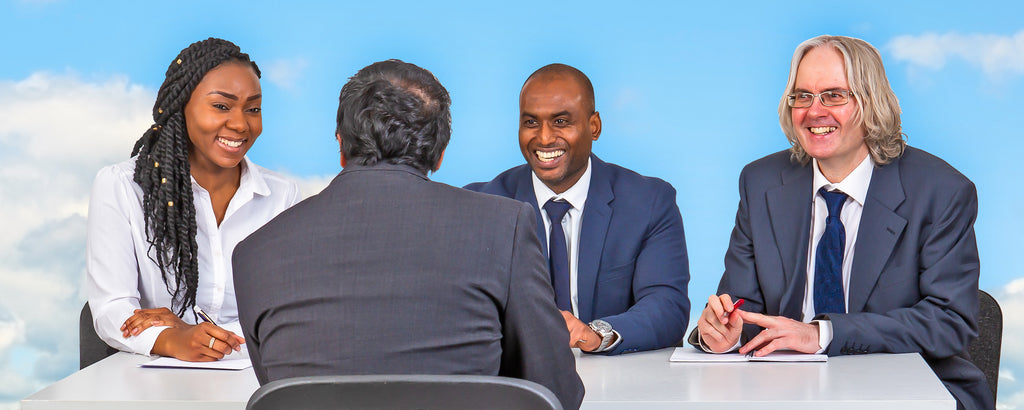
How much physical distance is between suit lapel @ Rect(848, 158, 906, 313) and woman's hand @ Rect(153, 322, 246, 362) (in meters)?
1.65

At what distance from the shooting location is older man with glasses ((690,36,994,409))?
8.36ft

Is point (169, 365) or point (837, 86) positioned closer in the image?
Result: point (169, 365)

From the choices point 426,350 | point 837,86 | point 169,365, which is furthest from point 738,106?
point 426,350

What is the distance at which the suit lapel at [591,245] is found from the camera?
314cm

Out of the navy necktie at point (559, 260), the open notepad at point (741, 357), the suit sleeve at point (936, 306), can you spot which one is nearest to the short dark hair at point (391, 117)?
the open notepad at point (741, 357)

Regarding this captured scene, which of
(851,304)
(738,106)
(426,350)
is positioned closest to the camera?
(426,350)

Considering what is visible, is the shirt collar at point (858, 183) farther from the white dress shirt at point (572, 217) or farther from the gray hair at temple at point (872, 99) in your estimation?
the white dress shirt at point (572, 217)

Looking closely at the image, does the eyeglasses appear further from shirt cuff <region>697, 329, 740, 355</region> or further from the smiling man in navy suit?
shirt cuff <region>697, 329, 740, 355</region>

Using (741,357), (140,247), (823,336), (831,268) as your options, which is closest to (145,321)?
(140,247)

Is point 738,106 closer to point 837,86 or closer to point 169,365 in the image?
point 837,86

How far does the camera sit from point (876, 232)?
2730mm

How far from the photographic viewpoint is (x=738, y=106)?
4969 millimetres

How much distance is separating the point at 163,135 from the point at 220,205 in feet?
0.91

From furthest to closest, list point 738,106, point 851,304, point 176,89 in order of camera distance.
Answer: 1. point 738,106
2. point 176,89
3. point 851,304
